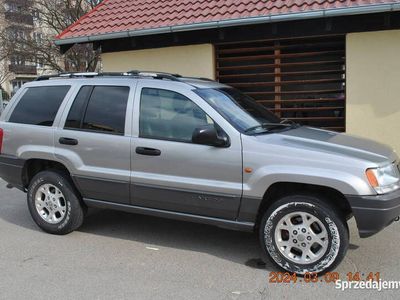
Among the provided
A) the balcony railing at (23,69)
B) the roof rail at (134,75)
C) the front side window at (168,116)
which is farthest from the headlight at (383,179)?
the balcony railing at (23,69)

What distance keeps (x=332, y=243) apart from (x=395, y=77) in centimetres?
479

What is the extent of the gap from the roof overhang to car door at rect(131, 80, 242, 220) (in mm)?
3899

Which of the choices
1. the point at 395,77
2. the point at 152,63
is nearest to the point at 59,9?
the point at 152,63

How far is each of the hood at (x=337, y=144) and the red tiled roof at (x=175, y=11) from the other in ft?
12.0

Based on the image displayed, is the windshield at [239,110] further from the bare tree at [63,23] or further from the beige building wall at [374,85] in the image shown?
the bare tree at [63,23]

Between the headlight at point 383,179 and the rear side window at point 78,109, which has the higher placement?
the rear side window at point 78,109

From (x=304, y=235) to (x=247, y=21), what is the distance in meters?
5.17

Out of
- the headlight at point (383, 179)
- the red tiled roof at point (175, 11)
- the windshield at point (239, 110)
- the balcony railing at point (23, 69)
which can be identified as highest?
the red tiled roof at point (175, 11)

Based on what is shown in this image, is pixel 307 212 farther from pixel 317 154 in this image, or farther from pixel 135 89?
pixel 135 89

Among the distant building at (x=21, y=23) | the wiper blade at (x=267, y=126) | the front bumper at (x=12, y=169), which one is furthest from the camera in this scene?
the distant building at (x=21, y=23)

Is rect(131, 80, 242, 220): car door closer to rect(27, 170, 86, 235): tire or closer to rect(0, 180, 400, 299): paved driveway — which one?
rect(0, 180, 400, 299): paved driveway

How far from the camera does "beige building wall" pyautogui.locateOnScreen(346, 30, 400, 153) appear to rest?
7.78 metres

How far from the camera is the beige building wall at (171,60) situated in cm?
931

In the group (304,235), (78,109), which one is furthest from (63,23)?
(304,235)
